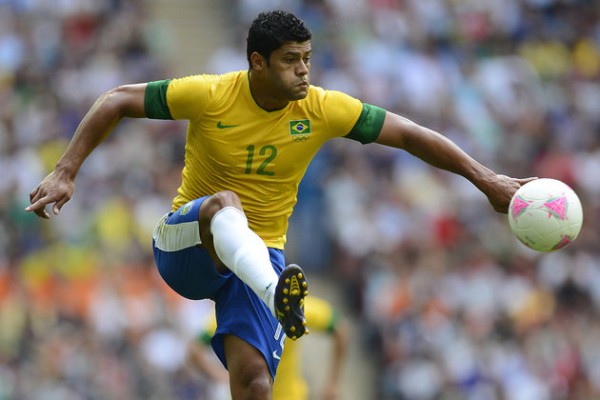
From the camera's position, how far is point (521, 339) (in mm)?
14094

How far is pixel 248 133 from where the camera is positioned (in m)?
7.01

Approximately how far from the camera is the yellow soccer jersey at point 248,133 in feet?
22.8

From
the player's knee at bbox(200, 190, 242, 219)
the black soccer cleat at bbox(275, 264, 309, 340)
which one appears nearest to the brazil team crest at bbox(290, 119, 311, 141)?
the player's knee at bbox(200, 190, 242, 219)

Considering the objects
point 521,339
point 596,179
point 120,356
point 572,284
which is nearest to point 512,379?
point 521,339

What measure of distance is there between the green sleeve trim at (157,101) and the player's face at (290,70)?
63 cm

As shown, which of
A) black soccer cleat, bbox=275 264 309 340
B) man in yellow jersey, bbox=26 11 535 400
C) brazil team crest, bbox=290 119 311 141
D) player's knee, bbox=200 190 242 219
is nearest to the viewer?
black soccer cleat, bbox=275 264 309 340

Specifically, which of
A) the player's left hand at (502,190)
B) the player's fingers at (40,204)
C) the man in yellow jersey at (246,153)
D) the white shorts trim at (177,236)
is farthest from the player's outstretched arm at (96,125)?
the player's left hand at (502,190)

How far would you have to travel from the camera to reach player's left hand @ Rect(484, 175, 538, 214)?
23.3ft

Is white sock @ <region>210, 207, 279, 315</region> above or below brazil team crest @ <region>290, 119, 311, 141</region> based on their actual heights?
below

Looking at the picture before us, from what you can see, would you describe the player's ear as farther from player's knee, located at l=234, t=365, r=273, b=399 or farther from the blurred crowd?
the blurred crowd

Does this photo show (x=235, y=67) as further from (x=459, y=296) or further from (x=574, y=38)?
(x=574, y=38)

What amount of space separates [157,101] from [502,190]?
2.11 m

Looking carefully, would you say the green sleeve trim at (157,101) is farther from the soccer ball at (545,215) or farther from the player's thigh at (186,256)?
the soccer ball at (545,215)

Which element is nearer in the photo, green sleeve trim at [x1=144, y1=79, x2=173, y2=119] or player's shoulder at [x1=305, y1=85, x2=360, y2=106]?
green sleeve trim at [x1=144, y1=79, x2=173, y2=119]
